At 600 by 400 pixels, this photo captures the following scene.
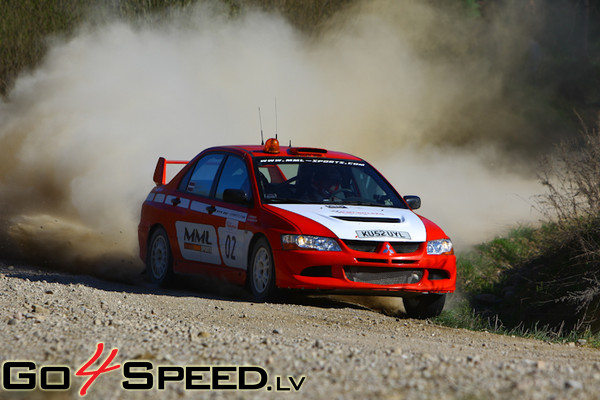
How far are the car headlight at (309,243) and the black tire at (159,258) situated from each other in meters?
2.18

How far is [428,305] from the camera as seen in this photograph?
338 inches

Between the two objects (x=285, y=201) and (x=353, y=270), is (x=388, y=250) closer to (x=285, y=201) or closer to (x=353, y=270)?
(x=353, y=270)

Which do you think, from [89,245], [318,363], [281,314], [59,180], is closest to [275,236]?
[281,314]

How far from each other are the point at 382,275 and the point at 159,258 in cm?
297

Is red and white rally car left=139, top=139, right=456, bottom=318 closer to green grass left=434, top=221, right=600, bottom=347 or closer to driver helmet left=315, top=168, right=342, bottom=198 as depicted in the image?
driver helmet left=315, top=168, right=342, bottom=198

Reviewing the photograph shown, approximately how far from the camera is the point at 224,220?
8.91 metres

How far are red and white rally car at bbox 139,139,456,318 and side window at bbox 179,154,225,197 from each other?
1cm

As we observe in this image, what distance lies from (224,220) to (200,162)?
113cm

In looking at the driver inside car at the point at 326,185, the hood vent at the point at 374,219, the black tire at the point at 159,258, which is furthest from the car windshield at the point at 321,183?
the black tire at the point at 159,258

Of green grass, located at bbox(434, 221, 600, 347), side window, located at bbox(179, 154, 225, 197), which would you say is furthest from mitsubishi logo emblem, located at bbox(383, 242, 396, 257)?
side window, located at bbox(179, 154, 225, 197)

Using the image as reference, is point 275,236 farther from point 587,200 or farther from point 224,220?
point 587,200

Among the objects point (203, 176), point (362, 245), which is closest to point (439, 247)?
point (362, 245)

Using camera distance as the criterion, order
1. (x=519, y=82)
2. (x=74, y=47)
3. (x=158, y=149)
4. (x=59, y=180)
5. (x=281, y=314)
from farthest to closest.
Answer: (x=519, y=82) < (x=74, y=47) < (x=158, y=149) < (x=59, y=180) < (x=281, y=314)

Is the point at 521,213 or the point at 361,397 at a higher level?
the point at 521,213
